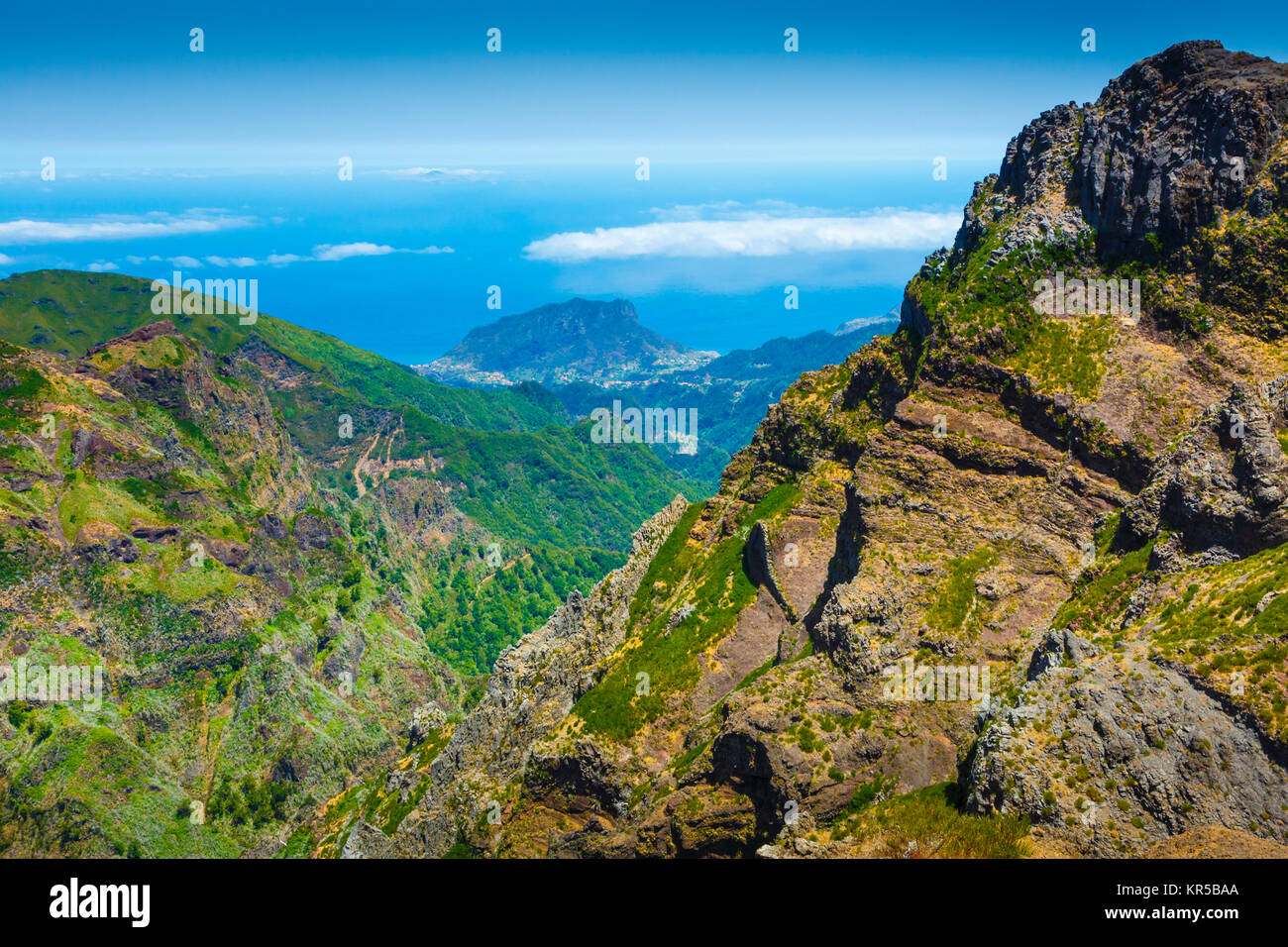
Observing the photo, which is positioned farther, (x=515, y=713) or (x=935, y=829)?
(x=515, y=713)

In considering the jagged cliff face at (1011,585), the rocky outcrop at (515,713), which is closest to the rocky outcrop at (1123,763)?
the jagged cliff face at (1011,585)

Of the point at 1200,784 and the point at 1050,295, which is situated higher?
the point at 1050,295

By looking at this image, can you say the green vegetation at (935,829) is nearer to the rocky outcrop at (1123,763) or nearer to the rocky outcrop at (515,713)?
the rocky outcrop at (1123,763)

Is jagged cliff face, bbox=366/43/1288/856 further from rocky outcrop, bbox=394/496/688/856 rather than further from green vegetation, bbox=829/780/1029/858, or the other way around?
rocky outcrop, bbox=394/496/688/856

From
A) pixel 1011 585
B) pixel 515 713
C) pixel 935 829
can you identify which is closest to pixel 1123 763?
pixel 935 829

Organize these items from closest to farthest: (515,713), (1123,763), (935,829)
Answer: (1123,763) < (935,829) < (515,713)

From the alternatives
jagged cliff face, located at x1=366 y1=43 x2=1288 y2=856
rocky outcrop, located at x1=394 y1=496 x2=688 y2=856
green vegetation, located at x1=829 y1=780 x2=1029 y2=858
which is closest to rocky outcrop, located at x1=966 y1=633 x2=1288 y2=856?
jagged cliff face, located at x1=366 y1=43 x2=1288 y2=856

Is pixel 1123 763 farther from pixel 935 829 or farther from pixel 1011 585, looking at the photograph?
pixel 1011 585

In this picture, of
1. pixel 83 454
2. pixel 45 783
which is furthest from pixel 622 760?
pixel 83 454

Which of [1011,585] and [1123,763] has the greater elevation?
[1011,585]
